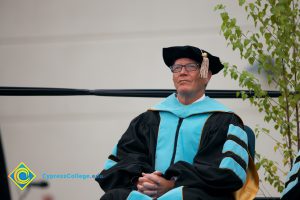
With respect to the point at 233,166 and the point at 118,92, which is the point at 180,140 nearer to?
the point at 233,166

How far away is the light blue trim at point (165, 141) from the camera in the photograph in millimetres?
3523

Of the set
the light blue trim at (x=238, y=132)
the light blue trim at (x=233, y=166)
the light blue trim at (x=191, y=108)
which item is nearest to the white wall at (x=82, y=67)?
the light blue trim at (x=191, y=108)

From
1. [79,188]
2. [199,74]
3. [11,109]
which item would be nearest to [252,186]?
[199,74]

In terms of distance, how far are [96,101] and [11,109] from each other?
0.79 meters

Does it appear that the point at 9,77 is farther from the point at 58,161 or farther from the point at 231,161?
the point at 231,161

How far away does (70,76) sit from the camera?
5.52m

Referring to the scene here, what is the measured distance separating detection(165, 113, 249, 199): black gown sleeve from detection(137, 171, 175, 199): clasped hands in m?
0.05

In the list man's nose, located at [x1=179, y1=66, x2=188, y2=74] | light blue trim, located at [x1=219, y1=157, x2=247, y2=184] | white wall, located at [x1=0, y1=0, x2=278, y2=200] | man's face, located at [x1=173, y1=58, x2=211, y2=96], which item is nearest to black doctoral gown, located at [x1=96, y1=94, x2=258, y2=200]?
light blue trim, located at [x1=219, y1=157, x2=247, y2=184]

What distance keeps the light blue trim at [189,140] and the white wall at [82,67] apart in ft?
5.45

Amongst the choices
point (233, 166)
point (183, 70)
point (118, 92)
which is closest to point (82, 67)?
point (118, 92)

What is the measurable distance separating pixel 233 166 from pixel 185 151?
1.15 ft

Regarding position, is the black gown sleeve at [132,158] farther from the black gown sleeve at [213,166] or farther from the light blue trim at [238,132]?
the light blue trim at [238,132]

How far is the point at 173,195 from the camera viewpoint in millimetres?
3168

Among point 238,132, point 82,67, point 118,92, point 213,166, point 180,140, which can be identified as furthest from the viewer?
point 82,67
